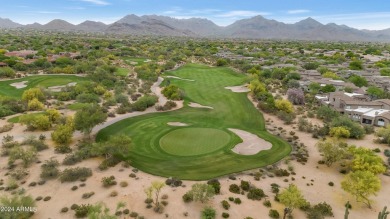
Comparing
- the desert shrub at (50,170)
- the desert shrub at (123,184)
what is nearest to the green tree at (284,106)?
the desert shrub at (123,184)

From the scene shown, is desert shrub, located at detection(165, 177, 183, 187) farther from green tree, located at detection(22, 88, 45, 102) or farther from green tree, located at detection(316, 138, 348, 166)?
green tree, located at detection(22, 88, 45, 102)

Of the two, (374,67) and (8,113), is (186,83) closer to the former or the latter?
(8,113)

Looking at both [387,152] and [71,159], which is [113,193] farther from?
[387,152]

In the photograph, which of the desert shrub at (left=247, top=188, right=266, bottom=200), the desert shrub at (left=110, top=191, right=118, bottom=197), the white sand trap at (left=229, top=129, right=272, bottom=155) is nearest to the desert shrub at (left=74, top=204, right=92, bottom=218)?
the desert shrub at (left=110, top=191, right=118, bottom=197)

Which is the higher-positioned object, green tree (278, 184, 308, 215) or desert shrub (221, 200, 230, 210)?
green tree (278, 184, 308, 215)

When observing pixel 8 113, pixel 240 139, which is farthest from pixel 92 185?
pixel 8 113
